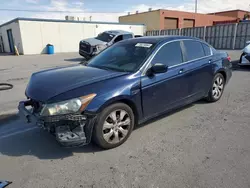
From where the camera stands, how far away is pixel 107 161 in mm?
2768

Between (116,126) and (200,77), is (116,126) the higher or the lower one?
the lower one

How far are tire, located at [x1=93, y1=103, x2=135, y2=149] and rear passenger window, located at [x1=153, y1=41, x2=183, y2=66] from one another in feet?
3.49

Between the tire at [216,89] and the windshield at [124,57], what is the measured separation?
2.07 metres

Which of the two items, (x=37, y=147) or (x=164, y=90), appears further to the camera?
(x=164, y=90)

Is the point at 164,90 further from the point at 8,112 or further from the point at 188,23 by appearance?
the point at 188,23

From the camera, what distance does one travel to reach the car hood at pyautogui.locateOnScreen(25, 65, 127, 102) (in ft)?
9.18

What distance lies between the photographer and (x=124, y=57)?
3744 mm

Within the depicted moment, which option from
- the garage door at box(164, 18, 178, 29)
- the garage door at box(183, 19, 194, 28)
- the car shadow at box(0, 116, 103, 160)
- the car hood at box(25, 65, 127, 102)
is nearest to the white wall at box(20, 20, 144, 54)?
the garage door at box(164, 18, 178, 29)

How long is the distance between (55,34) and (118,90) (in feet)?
69.8

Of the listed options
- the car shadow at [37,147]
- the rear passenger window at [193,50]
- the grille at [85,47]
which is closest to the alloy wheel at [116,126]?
the car shadow at [37,147]

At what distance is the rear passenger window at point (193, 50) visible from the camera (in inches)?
163

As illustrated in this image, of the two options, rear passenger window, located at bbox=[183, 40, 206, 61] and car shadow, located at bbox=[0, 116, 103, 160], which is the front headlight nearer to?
car shadow, located at bbox=[0, 116, 103, 160]

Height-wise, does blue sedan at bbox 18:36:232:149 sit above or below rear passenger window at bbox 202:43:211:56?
below

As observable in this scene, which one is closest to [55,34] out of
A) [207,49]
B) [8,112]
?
[8,112]
